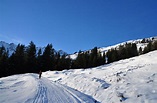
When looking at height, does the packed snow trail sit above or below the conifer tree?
below

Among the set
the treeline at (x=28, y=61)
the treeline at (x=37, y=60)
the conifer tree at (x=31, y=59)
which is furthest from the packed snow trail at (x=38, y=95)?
the conifer tree at (x=31, y=59)

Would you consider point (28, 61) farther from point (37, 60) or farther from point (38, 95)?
point (38, 95)

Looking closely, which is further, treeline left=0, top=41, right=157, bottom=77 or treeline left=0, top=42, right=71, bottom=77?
treeline left=0, top=41, right=157, bottom=77

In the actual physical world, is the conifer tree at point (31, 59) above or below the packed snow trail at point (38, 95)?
above

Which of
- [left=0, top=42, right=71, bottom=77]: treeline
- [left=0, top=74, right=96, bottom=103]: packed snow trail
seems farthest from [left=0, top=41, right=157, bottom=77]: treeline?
[left=0, top=74, right=96, bottom=103]: packed snow trail

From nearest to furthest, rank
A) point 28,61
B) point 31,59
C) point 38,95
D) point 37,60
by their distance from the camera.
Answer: point 38,95 → point 28,61 → point 31,59 → point 37,60

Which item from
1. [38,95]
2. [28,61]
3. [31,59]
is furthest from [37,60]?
[38,95]

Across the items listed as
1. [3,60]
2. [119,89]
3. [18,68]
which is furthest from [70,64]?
[119,89]

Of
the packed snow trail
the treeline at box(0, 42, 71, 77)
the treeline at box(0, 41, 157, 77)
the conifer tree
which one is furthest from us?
the conifer tree

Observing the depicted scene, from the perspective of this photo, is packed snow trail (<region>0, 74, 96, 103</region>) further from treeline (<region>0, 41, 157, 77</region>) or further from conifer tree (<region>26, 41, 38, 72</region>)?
conifer tree (<region>26, 41, 38, 72</region>)

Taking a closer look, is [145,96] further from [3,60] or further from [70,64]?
[70,64]

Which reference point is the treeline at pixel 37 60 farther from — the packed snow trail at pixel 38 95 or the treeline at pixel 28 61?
the packed snow trail at pixel 38 95

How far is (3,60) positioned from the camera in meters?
50.0

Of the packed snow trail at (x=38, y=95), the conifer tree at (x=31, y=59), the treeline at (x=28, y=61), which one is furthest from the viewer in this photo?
the conifer tree at (x=31, y=59)
